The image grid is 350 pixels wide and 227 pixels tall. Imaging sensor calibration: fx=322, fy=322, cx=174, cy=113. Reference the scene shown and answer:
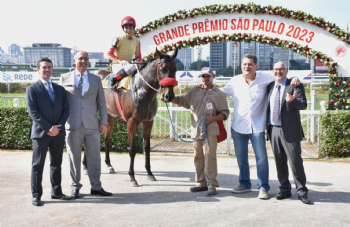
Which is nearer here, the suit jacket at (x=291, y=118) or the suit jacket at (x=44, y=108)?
the suit jacket at (x=44, y=108)

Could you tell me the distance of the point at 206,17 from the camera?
325 inches

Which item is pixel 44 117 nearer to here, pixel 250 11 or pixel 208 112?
pixel 208 112

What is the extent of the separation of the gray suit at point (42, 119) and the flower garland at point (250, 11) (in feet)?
14.9

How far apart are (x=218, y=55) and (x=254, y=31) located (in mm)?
137223

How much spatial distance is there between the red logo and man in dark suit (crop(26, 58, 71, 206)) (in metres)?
6.38

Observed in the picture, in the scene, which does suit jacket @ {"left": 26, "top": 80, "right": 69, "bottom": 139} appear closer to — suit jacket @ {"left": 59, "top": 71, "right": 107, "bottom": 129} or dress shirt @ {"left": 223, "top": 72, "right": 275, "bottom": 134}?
suit jacket @ {"left": 59, "top": 71, "right": 107, "bottom": 129}

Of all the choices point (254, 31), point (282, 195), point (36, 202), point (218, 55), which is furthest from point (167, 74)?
point (218, 55)

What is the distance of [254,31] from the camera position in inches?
316

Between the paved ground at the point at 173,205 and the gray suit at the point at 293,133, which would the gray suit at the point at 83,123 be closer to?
the paved ground at the point at 173,205

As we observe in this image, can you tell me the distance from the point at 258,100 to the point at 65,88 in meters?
2.78

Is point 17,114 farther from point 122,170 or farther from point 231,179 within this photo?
point 231,179

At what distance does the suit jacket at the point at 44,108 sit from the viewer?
166 inches

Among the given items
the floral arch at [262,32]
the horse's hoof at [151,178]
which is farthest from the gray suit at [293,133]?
the floral arch at [262,32]

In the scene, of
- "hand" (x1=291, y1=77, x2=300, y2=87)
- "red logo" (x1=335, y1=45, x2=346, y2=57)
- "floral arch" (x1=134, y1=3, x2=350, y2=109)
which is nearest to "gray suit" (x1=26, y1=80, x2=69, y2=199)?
"hand" (x1=291, y1=77, x2=300, y2=87)
